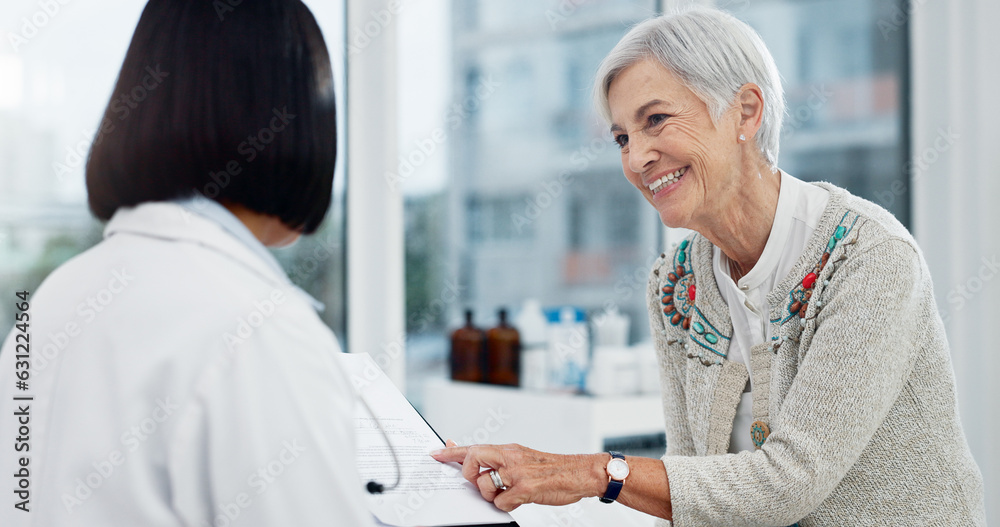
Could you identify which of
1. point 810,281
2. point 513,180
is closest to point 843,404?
point 810,281

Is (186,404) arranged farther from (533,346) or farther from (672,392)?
(533,346)

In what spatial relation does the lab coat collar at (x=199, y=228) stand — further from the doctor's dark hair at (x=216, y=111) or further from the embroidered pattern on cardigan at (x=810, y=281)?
the embroidered pattern on cardigan at (x=810, y=281)

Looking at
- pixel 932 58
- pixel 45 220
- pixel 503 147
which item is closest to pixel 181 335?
pixel 45 220

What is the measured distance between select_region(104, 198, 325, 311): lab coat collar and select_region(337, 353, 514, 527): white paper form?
270 millimetres

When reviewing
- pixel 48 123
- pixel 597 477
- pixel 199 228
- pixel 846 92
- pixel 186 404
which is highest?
pixel 846 92

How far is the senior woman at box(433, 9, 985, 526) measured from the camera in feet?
3.04

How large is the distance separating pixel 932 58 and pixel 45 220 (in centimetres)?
219

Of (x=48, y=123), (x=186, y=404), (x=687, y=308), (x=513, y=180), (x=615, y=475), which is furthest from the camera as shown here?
(x=513, y=180)

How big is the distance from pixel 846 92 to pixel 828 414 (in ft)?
5.52

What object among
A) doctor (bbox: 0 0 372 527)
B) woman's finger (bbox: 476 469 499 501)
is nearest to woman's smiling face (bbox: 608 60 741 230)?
woman's finger (bbox: 476 469 499 501)

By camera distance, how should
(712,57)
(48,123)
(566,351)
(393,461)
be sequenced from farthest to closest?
(566,351) → (48,123) → (712,57) → (393,461)

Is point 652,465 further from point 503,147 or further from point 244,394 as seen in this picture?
point 503,147

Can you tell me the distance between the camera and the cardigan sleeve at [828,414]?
36.1 inches

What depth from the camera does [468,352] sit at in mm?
1999
